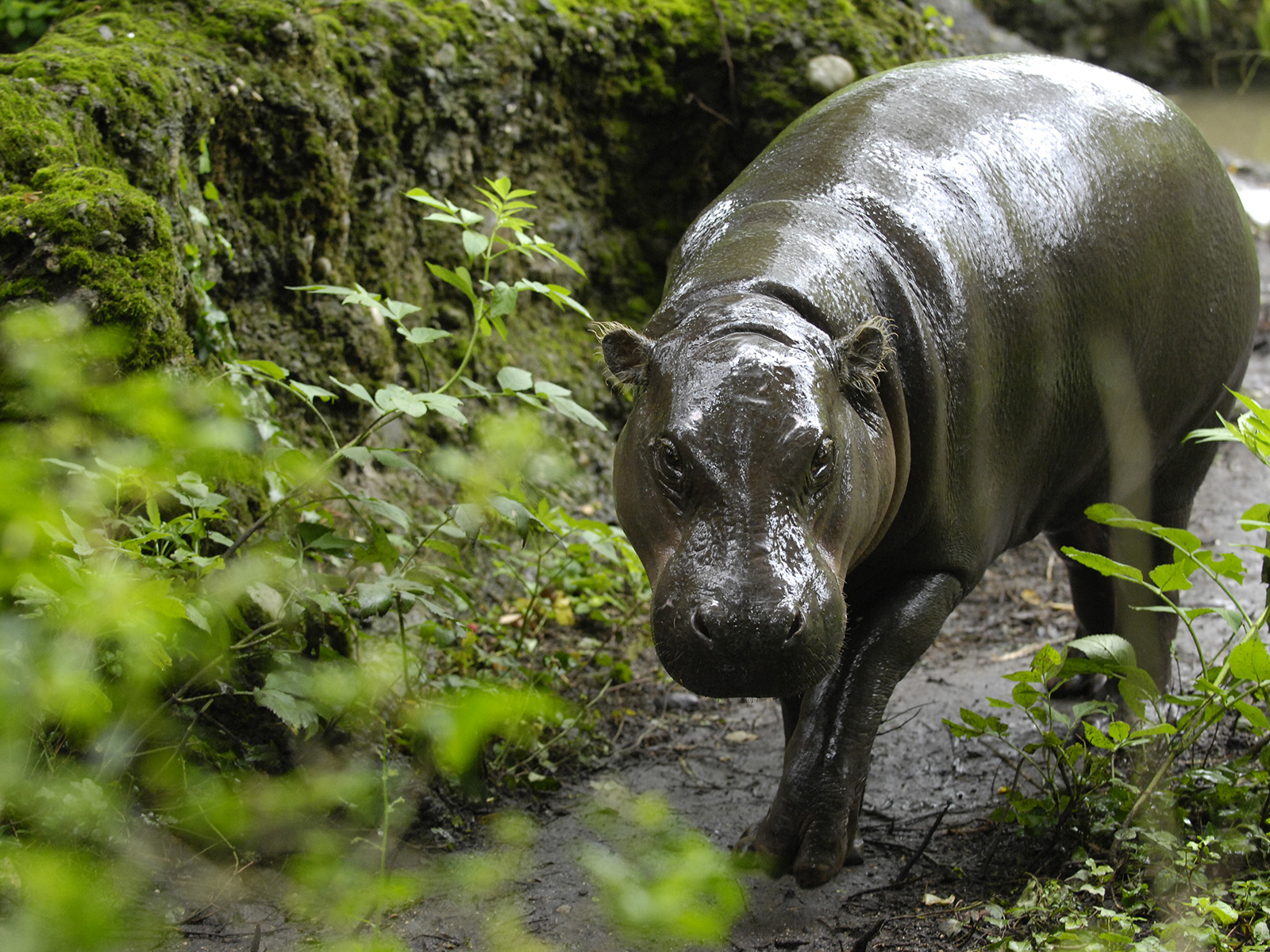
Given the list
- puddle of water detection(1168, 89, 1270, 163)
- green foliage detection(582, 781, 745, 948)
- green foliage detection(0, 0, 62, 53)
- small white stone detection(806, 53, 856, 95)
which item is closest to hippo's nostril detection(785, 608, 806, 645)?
green foliage detection(582, 781, 745, 948)

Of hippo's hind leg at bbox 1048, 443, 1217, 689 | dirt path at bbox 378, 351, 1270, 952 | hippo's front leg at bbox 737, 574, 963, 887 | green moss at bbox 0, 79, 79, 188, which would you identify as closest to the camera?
dirt path at bbox 378, 351, 1270, 952

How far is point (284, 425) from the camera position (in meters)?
4.23

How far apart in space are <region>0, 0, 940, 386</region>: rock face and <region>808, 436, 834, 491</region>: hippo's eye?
5.81ft

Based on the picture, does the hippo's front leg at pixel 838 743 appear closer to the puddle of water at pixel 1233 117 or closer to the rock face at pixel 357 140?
the rock face at pixel 357 140

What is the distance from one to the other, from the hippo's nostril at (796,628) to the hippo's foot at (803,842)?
0.81 metres

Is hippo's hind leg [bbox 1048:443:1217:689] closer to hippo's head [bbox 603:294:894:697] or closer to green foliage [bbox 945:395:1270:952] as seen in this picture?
green foliage [bbox 945:395:1270:952]

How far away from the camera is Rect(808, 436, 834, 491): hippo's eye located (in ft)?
8.75

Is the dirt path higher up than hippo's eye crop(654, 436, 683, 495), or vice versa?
hippo's eye crop(654, 436, 683, 495)

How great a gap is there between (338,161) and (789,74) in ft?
8.22

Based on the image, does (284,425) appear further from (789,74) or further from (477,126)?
(789,74)

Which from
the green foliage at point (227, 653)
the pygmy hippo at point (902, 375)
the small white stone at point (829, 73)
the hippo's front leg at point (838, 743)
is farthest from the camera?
the small white stone at point (829, 73)

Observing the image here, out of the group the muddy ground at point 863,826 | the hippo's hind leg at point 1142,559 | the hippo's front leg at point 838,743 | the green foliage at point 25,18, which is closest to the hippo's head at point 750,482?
the hippo's front leg at point 838,743

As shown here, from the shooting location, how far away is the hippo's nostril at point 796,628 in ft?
8.03

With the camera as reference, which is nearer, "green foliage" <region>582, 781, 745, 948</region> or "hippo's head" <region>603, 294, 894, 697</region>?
"green foliage" <region>582, 781, 745, 948</region>
